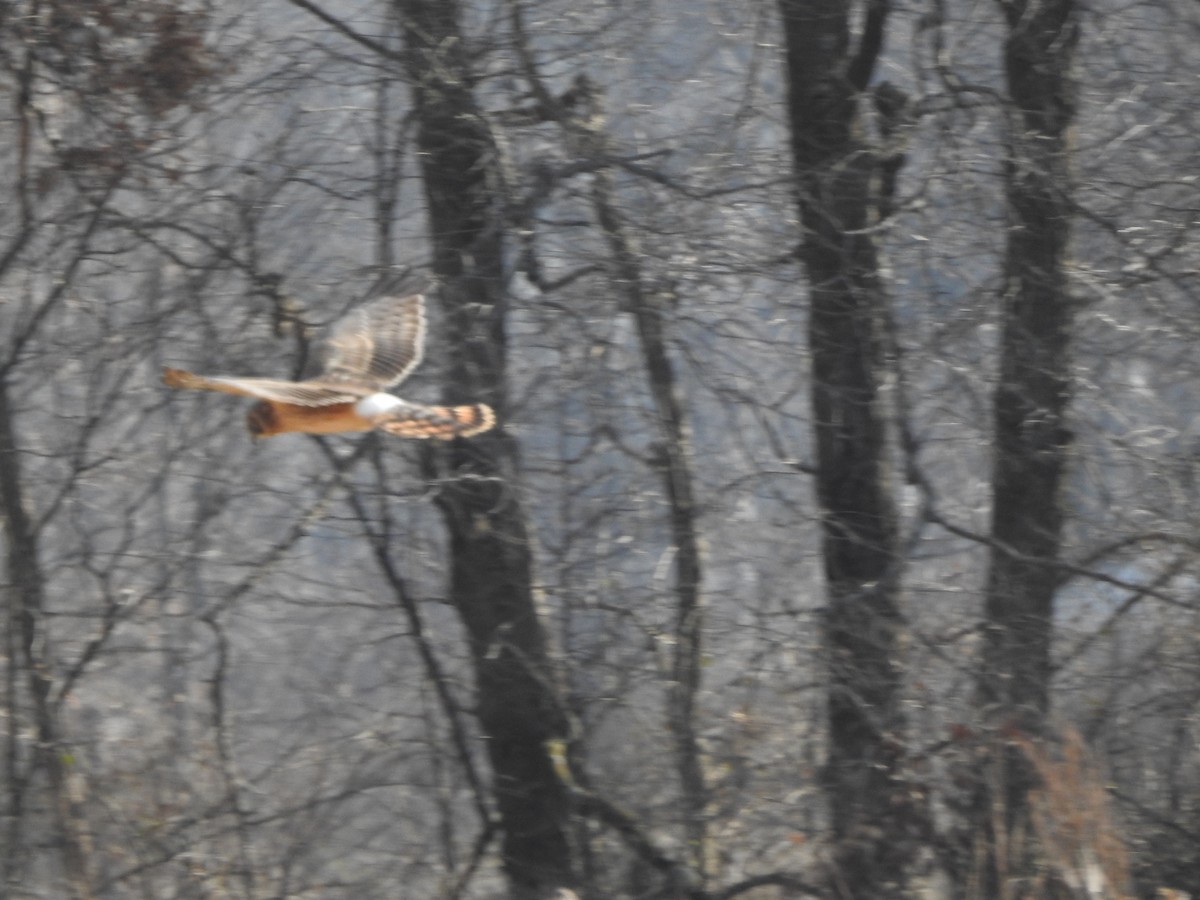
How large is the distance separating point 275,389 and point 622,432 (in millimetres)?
1843

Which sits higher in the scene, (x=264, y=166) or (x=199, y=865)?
(x=264, y=166)

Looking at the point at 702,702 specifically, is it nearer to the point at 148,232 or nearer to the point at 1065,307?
the point at 1065,307

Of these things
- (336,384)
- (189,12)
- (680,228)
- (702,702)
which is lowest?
(702,702)

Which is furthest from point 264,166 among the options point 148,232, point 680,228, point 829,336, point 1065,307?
point 1065,307

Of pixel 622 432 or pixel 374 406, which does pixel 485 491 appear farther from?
pixel 374 406

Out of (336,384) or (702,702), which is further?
(702,702)

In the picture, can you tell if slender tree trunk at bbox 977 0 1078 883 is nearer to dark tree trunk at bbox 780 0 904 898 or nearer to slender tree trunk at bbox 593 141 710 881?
dark tree trunk at bbox 780 0 904 898

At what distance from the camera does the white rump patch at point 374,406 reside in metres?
5.30

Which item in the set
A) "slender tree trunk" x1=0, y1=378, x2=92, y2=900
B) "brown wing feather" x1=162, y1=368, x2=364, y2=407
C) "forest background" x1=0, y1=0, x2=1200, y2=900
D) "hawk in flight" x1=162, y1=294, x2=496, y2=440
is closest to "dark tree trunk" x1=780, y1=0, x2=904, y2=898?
"forest background" x1=0, y1=0, x2=1200, y2=900

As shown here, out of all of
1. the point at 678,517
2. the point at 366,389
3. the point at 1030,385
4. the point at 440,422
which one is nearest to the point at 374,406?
the point at 366,389

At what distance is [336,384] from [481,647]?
1.78 meters

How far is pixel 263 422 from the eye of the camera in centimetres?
542

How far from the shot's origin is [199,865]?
258 inches

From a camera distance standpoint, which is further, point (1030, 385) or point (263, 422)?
point (1030, 385)
